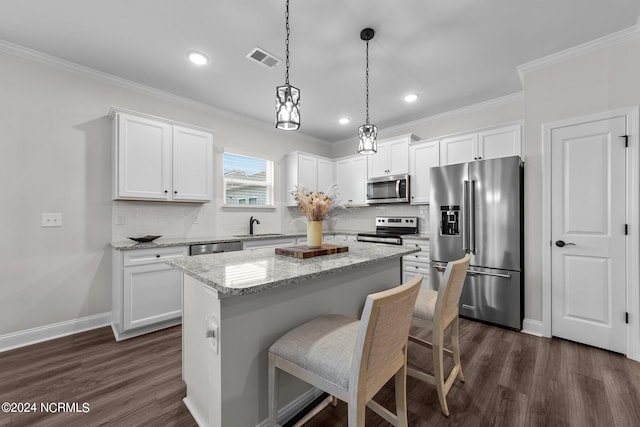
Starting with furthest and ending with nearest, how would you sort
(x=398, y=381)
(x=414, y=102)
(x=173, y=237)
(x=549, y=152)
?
1. (x=414, y=102)
2. (x=173, y=237)
3. (x=549, y=152)
4. (x=398, y=381)

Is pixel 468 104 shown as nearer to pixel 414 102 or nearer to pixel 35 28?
pixel 414 102

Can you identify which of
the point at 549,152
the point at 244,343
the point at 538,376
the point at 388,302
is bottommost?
the point at 538,376

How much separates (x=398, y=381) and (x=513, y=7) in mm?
2767

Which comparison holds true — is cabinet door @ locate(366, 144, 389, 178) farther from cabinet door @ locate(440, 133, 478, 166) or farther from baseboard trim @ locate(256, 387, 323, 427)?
baseboard trim @ locate(256, 387, 323, 427)

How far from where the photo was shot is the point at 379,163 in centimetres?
464

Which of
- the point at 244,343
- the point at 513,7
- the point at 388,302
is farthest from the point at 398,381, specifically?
the point at 513,7

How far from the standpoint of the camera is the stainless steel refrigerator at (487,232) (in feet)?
9.43

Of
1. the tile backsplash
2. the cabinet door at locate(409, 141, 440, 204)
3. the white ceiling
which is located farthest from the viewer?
the cabinet door at locate(409, 141, 440, 204)

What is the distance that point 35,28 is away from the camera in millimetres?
2316

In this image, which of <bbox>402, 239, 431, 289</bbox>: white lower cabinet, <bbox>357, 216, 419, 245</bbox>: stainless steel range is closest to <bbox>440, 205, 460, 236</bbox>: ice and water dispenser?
<bbox>402, 239, 431, 289</bbox>: white lower cabinet

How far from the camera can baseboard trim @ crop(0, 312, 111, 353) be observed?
2492mm

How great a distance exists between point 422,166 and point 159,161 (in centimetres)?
356

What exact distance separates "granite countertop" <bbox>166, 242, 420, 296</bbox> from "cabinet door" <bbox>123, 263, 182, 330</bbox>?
4.47 feet

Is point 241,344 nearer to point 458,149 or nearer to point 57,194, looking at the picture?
point 57,194
